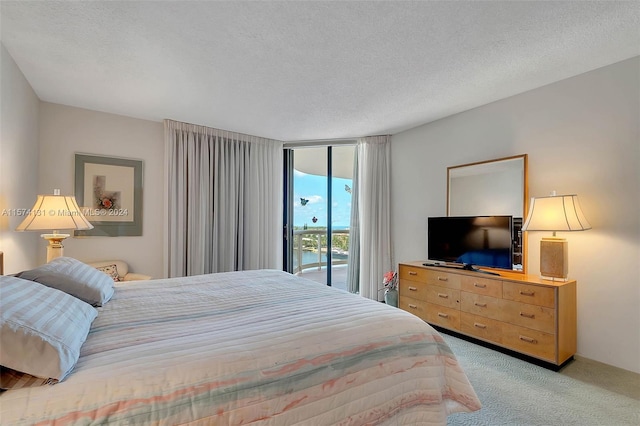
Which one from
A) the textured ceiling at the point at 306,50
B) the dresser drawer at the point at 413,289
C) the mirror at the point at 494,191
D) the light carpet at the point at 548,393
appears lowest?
the light carpet at the point at 548,393

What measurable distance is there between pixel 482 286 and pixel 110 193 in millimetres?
4234

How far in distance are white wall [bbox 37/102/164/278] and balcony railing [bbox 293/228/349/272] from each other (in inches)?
87.0

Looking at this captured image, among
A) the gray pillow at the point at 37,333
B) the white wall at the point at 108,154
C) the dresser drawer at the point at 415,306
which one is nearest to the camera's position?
the gray pillow at the point at 37,333

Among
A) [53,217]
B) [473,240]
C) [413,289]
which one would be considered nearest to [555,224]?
[473,240]

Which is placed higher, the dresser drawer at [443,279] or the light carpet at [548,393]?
the dresser drawer at [443,279]

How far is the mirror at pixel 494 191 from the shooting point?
2969 millimetres

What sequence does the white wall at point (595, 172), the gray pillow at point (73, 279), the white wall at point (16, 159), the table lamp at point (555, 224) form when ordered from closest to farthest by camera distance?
the gray pillow at point (73, 279) → the white wall at point (16, 159) → the white wall at point (595, 172) → the table lamp at point (555, 224)

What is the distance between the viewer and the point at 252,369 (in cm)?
108

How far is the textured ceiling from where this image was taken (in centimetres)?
181

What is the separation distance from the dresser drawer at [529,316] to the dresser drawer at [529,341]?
0.04 meters

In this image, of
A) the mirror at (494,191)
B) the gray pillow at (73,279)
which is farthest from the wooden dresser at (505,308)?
the gray pillow at (73,279)

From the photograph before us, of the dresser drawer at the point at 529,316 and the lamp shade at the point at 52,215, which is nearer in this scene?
the lamp shade at the point at 52,215

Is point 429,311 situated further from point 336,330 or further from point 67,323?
point 67,323

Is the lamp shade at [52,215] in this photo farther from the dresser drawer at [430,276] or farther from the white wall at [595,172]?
the white wall at [595,172]
